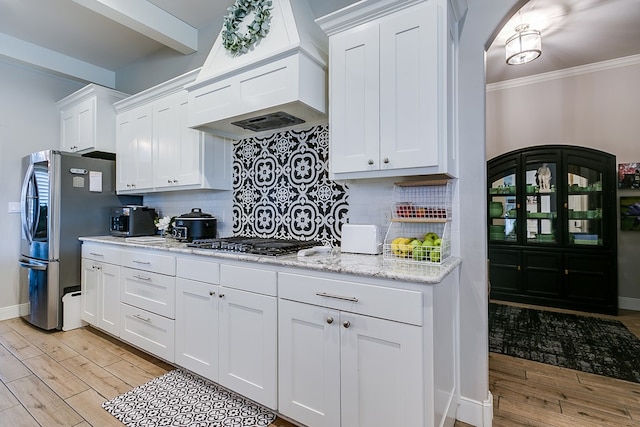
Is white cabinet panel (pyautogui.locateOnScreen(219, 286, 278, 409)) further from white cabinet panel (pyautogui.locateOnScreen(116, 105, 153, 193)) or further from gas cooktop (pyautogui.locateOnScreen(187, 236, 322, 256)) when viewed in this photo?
white cabinet panel (pyautogui.locateOnScreen(116, 105, 153, 193))

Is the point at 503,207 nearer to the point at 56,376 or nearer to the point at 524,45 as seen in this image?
the point at 524,45

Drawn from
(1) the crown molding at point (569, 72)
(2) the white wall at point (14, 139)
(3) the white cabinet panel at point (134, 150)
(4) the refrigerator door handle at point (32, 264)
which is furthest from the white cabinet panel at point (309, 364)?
(1) the crown molding at point (569, 72)

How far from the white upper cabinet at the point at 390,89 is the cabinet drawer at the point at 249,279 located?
2.36 ft

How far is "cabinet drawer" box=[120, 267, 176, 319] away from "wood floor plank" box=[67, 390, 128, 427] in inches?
23.7

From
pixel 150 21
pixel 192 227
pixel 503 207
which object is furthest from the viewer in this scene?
pixel 503 207

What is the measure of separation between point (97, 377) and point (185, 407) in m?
0.86

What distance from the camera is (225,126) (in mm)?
2568

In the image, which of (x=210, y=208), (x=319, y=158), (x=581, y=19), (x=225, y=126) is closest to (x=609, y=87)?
(x=581, y=19)

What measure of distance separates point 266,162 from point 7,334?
303 centimetres

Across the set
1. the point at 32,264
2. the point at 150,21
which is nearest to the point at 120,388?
the point at 32,264

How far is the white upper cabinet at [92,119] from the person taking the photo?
342 centimetres

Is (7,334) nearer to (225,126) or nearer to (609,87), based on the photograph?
(225,126)

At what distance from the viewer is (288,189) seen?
2584 millimetres

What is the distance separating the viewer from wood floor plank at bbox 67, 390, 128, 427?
1798mm
